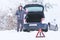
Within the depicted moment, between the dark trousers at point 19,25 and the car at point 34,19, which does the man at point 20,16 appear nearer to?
the dark trousers at point 19,25

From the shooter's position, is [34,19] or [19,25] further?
[19,25]

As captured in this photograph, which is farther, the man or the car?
the man

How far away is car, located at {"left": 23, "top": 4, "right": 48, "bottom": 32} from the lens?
901 centimetres

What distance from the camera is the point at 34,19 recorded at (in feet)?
29.7

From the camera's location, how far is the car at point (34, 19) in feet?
29.6

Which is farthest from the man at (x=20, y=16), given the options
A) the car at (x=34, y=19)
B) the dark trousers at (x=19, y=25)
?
the car at (x=34, y=19)

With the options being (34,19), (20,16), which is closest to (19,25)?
(20,16)

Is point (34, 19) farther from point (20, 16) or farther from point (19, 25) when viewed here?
point (19, 25)

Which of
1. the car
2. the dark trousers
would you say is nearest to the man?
the dark trousers

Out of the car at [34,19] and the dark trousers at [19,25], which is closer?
the car at [34,19]

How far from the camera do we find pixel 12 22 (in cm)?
971

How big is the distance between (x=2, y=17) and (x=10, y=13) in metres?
0.38

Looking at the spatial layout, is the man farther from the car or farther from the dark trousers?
the car

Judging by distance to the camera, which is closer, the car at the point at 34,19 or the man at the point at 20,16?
the car at the point at 34,19
